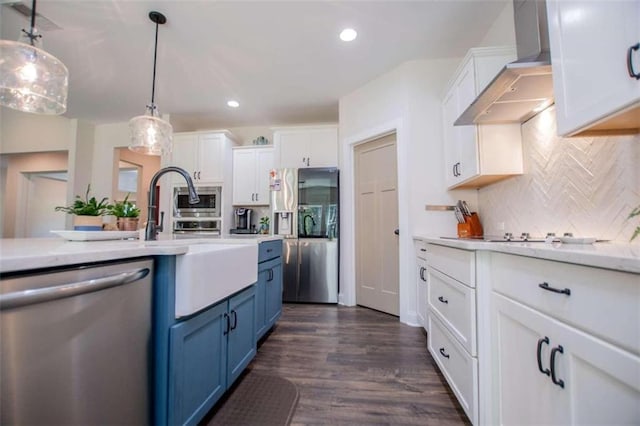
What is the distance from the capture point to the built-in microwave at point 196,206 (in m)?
4.16

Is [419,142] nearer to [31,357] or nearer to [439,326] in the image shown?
[439,326]

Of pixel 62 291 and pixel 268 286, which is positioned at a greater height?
pixel 62 291

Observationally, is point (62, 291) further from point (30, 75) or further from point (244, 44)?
point (244, 44)

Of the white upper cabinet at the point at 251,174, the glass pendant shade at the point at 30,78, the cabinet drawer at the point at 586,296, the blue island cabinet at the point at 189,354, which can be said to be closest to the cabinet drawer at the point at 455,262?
the cabinet drawer at the point at 586,296

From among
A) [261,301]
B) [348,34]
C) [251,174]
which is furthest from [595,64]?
[251,174]

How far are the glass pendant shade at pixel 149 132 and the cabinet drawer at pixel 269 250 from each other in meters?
1.44

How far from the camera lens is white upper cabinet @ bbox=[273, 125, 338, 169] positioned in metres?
3.87

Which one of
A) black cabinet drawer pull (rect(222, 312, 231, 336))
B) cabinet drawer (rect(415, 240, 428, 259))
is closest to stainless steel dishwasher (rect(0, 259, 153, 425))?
black cabinet drawer pull (rect(222, 312, 231, 336))

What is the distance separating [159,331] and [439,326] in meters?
1.59

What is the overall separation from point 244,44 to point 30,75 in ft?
5.53

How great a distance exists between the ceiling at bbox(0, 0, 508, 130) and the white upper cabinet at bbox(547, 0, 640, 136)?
1.51 metres

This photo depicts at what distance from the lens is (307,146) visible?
12.9 ft

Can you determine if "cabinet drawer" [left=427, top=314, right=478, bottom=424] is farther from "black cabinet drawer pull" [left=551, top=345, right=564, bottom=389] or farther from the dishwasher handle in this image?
the dishwasher handle

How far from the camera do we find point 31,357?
61 centimetres
